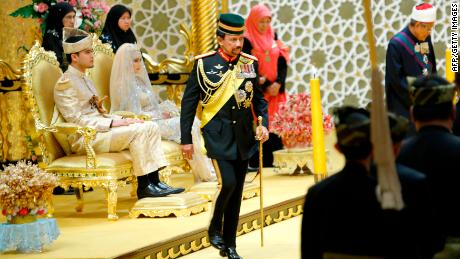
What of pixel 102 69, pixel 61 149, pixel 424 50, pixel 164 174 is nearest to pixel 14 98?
pixel 102 69

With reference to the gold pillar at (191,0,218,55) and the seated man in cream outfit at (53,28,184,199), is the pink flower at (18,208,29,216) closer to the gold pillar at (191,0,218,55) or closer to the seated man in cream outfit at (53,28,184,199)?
the seated man in cream outfit at (53,28,184,199)

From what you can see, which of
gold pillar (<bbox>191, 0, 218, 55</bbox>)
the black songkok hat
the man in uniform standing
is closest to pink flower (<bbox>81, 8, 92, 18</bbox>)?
gold pillar (<bbox>191, 0, 218, 55</bbox>)

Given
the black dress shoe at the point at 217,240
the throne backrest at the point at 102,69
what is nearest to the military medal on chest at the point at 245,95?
the black dress shoe at the point at 217,240

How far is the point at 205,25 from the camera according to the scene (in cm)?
801

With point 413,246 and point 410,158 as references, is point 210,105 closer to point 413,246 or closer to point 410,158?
point 410,158

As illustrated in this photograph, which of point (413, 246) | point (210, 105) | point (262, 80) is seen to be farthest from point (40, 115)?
point (413, 246)

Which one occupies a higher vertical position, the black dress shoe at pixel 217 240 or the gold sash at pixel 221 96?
the gold sash at pixel 221 96

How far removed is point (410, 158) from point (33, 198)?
9.51 feet

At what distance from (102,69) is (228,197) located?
2.56 meters

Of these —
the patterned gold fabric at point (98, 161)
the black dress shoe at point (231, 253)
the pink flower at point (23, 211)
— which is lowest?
the black dress shoe at point (231, 253)

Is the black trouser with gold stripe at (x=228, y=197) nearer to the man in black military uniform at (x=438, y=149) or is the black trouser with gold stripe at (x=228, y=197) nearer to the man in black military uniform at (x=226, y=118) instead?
the man in black military uniform at (x=226, y=118)

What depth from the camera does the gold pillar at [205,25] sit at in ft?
26.2

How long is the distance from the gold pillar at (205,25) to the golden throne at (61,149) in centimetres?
147

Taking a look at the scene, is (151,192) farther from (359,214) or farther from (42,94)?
(359,214)
